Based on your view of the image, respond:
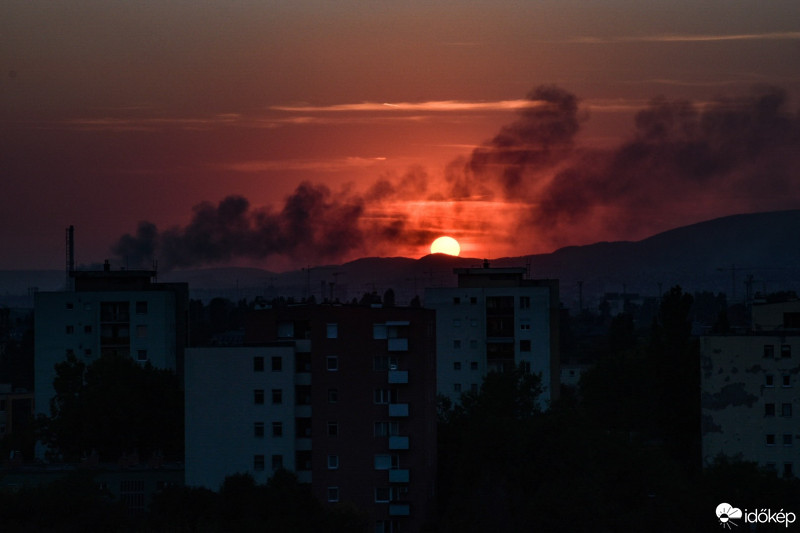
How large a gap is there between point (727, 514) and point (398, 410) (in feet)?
34.5

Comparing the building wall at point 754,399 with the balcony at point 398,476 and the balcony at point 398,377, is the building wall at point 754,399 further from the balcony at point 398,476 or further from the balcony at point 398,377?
the balcony at point 398,476

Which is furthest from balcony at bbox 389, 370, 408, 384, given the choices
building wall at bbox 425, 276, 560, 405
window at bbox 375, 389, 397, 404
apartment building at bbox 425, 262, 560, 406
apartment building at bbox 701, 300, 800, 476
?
building wall at bbox 425, 276, 560, 405

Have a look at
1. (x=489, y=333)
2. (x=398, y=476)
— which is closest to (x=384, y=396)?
(x=398, y=476)

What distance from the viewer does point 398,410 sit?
43.8 meters

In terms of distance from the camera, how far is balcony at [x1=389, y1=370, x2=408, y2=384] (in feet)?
144

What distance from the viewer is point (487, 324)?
2943 inches

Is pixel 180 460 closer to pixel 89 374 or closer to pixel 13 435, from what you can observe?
pixel 89 374

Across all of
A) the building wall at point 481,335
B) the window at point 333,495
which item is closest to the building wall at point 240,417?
the window at point 333,495

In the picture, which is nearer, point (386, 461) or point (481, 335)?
point (386, 461)

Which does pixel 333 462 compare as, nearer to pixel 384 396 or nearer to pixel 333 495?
pixel 333 495

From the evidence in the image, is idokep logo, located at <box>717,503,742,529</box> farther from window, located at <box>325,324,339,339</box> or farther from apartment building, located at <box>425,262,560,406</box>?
apartment building, located at <box>425,262,560,406</box>

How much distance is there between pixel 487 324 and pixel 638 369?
8499 millimetres

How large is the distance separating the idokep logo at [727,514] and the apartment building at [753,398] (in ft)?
32.6

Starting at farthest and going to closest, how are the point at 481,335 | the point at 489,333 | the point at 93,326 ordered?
the point at 489,333, the point at 481,335, the point at 93,326
